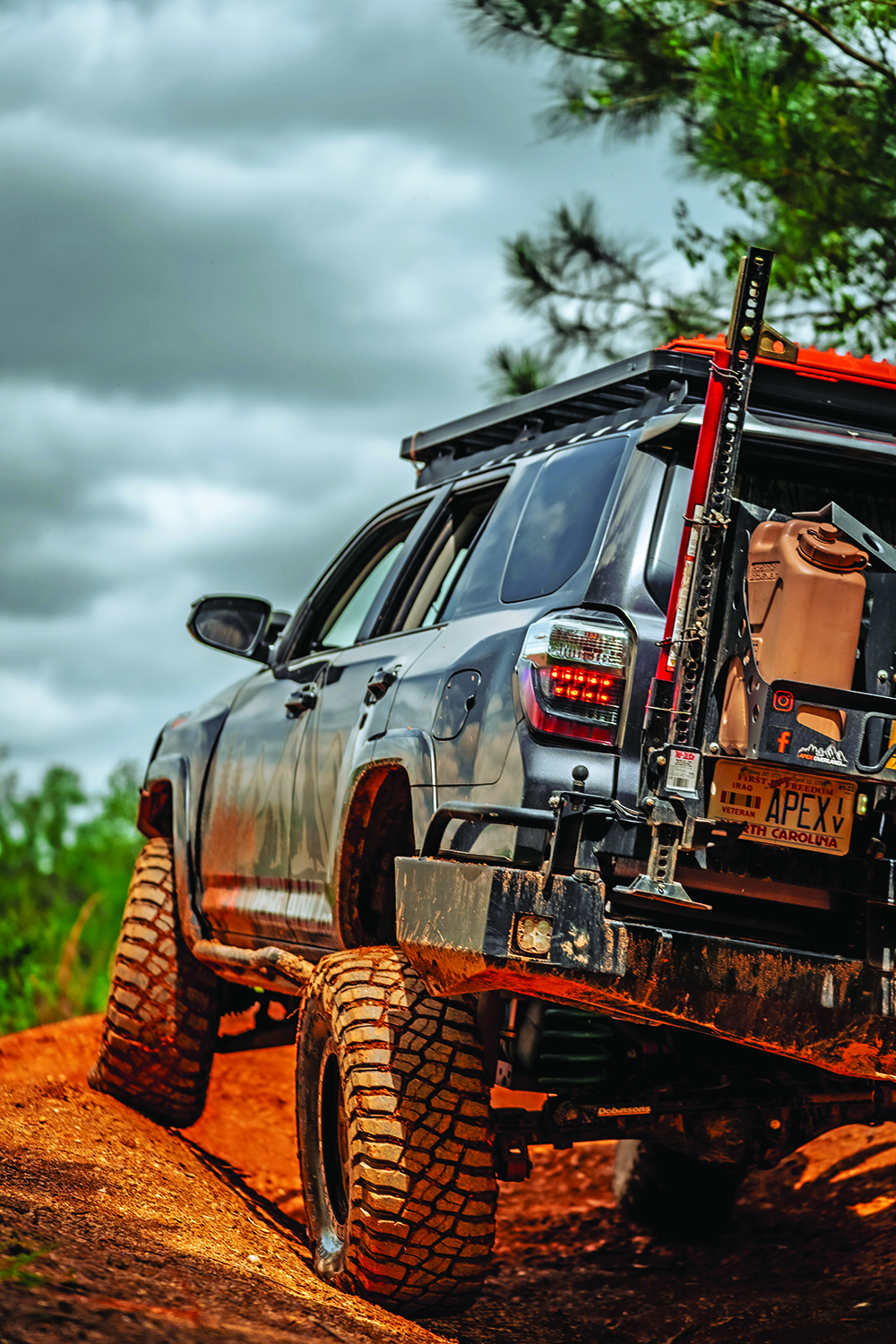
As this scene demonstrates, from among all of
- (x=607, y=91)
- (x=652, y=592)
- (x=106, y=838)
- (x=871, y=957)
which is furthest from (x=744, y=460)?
(x=106, y=838)

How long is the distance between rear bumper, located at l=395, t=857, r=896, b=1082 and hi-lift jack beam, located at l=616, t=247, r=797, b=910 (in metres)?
0.11

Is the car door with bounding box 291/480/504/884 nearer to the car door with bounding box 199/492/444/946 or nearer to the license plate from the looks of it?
the car door with bounding box 199/492/444/946

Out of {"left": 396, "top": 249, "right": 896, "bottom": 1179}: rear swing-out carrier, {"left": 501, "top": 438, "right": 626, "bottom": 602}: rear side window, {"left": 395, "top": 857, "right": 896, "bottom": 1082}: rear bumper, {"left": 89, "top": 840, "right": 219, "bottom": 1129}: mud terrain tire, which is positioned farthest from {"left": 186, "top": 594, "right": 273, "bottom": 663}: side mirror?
{"left": 395, "top": 857, "right": 896, "bottom": 1082}: rear bumper

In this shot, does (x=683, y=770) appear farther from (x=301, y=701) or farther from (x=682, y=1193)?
(x=682, y=1193)

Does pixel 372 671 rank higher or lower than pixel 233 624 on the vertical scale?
lower

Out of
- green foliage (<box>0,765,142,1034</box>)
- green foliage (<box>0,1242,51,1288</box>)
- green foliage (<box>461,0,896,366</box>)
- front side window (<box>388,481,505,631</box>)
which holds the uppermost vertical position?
green foliage (<box>461,0,896,366</box>)

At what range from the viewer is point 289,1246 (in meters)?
4.52

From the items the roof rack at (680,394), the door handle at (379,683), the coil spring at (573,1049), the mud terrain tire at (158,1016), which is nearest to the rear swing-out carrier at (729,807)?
the roof rack at (680,394)

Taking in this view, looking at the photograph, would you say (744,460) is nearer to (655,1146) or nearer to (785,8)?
(655,1146)

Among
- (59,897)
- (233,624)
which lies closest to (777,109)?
(233,624)

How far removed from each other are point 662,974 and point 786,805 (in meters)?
0.47

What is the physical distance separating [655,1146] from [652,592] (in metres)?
3.38

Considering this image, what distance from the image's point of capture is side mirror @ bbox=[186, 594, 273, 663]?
5965mm

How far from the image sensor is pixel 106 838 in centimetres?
3759
